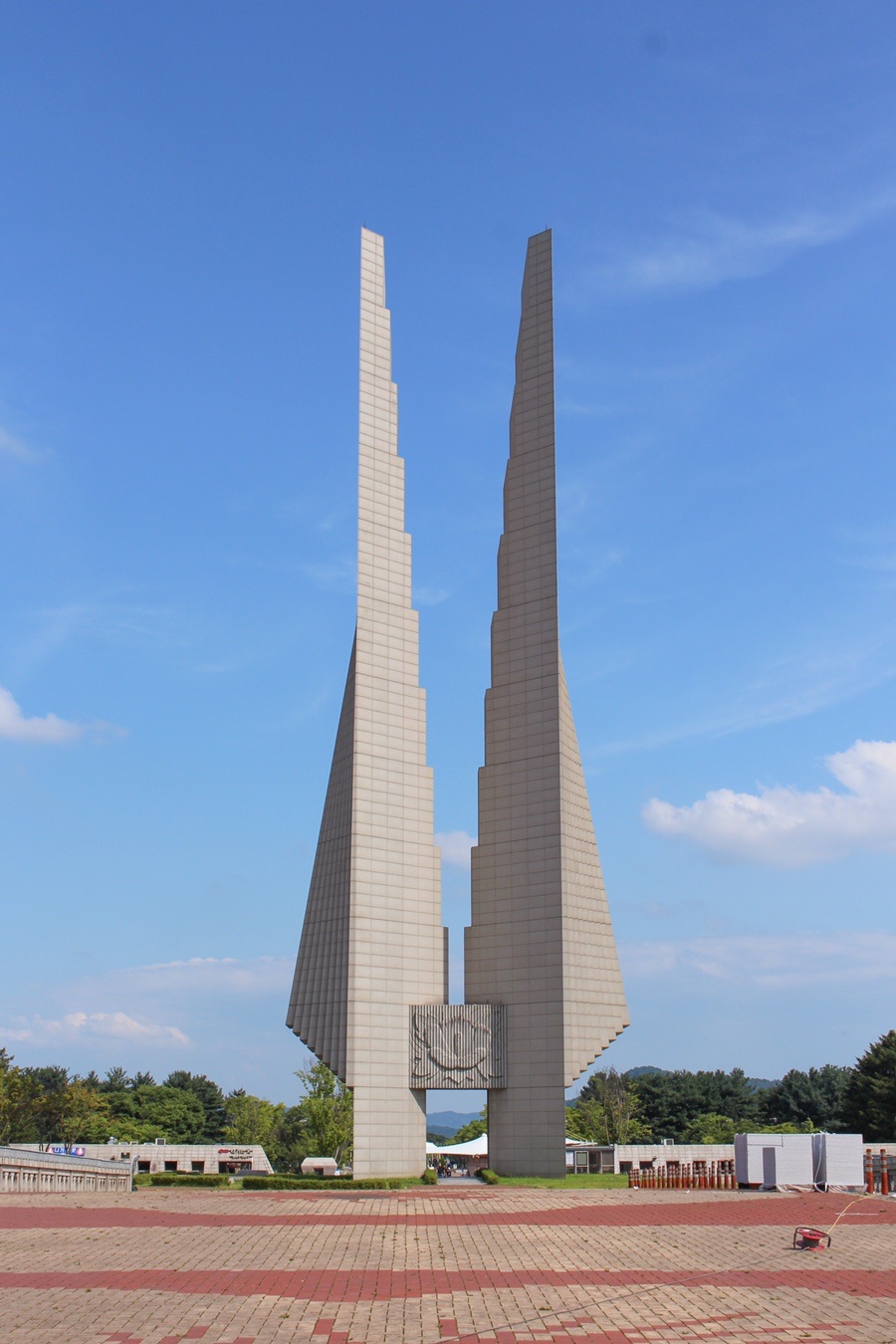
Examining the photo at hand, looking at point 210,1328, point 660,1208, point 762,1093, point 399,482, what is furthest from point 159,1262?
point 762,1093

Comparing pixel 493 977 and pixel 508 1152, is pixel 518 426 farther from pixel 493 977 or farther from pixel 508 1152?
pixel 508 1152

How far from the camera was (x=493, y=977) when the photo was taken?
127ft

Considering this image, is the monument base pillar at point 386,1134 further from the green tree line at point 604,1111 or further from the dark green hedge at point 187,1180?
the green tree line at point 604,1111

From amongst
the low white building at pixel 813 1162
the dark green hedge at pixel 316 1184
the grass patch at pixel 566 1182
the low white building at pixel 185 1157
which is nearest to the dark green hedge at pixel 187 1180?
the dark green hedge at pixel 316 1184

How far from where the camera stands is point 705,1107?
70.1 meters

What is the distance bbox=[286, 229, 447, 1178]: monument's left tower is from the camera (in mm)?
36156

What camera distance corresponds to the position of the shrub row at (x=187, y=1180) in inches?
1466

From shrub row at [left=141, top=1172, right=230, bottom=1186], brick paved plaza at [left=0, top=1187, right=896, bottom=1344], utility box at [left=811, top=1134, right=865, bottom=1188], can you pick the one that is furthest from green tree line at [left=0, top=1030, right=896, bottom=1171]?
brick paved plaza at [left=0, top=1187, right=896, bottom=1344]

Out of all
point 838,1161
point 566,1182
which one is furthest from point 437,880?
point 838,1161

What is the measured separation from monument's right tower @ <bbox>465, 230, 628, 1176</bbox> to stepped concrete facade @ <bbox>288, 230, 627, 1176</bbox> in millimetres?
57

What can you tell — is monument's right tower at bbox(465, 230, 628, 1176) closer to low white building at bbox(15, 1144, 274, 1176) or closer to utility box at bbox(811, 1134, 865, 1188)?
utility box at bbox(811, 1134, 865, 1188)

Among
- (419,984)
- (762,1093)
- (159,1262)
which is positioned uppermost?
(419,984)

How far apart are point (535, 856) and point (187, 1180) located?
1454cm

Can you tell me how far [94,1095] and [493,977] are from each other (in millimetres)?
38223
